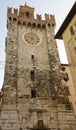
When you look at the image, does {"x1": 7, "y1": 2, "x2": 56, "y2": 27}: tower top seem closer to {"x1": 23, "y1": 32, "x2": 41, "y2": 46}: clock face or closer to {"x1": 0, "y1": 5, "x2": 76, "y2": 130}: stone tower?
{"x1": 0, "y1": 5, "x2": 76, "y2": 130}: stone tower

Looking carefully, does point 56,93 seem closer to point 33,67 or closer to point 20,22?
point 33,67

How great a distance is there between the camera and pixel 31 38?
2259 centimetres

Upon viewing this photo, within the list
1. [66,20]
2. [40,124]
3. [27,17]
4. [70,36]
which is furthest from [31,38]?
[40,124]

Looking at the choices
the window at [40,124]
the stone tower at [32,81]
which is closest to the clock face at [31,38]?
the stone tower at [32,81]

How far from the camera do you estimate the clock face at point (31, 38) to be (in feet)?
72.5

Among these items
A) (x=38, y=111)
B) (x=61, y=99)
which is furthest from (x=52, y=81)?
(x=38, y=111)

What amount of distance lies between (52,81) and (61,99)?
227 centimetres

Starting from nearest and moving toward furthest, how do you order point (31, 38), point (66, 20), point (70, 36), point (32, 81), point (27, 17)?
point (70, 36) < point (66, 20) < point (32, 81) < point (31, 38) < point (27, 17)

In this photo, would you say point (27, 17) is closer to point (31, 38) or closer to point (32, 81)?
point (31, 38)

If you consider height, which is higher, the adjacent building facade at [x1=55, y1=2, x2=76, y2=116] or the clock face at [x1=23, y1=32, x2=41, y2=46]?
the clock face at [x1=23, y1=32, x2=41, y2=46]

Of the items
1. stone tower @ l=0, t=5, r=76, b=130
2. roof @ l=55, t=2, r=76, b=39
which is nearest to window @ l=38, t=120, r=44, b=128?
stone tower @ l=0, t=5, r=76, b=130

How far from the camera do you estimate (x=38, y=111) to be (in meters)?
16.8

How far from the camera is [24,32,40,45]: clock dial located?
2216cm

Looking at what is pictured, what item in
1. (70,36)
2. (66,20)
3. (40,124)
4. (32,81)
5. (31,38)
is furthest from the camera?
(31,38)
